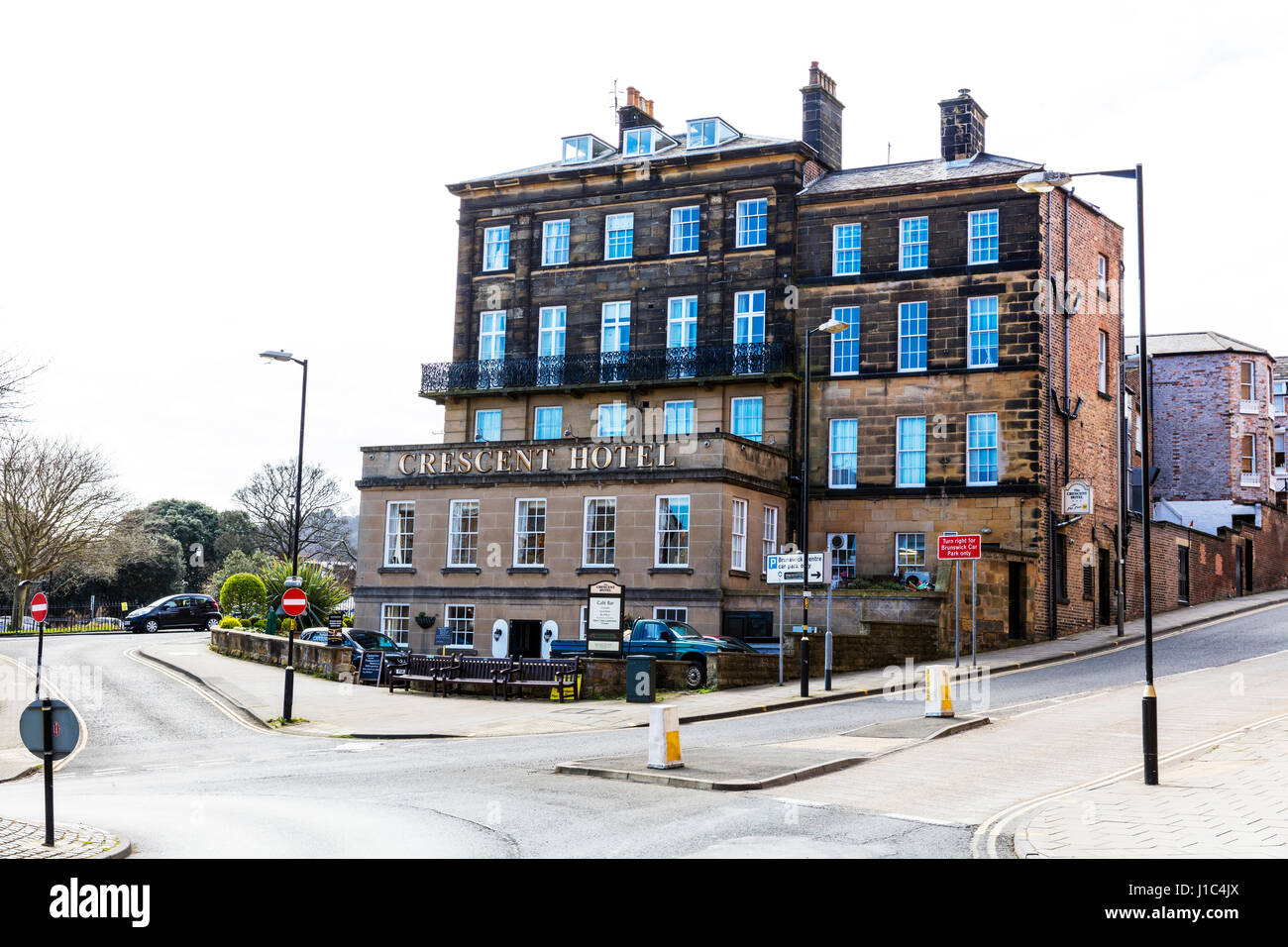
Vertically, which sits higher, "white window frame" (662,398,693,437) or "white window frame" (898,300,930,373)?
"white window frame" (898,300,930,373)

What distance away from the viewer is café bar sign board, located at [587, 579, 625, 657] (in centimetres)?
2823

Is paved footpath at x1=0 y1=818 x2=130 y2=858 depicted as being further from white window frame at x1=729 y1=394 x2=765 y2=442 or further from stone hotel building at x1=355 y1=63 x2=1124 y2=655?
white window frame at x1=729 y1=394 x2=765 y2=442

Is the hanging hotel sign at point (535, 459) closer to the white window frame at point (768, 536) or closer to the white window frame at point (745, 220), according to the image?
the white window frame at point (768, 536)

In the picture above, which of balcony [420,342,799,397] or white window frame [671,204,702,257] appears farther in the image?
white window frame [671,204,702,257]

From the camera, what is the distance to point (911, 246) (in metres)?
39.0

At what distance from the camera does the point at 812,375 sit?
130 ft

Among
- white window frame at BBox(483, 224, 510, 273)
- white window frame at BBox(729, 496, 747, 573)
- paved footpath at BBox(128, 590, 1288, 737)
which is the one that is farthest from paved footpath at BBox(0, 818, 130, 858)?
white window frame at BBox(483, 224, 510, 273)

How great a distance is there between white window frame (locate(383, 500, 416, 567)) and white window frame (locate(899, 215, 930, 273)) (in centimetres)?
1696

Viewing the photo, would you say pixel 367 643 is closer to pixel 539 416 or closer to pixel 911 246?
pixel 539 416

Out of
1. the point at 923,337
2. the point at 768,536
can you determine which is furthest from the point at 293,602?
the point at 923,337

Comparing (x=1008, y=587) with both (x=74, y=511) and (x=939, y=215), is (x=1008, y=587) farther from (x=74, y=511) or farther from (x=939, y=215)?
(x=74, y=511)

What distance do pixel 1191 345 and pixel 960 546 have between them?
3460 cm

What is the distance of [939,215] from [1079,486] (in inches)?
367
